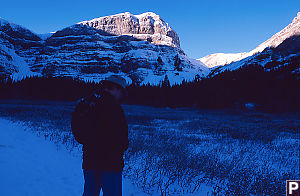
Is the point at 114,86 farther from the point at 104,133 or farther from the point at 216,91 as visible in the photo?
the point at 216,91

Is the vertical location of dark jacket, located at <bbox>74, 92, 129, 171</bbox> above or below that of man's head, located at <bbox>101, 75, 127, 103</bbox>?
below

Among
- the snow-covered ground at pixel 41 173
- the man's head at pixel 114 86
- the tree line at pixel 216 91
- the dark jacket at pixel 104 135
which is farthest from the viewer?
the tree line at pixel 216 91

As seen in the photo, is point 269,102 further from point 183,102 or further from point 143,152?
point 143,152

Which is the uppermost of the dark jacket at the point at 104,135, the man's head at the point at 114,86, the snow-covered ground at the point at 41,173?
the man's head at the point at 114,86

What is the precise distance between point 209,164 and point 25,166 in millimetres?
6092

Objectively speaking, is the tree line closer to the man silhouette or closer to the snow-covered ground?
the snow-covered ground

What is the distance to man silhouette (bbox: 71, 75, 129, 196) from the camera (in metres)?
2.74

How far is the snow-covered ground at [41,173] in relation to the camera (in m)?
4.53

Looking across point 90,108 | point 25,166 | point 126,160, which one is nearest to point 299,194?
point 90,108

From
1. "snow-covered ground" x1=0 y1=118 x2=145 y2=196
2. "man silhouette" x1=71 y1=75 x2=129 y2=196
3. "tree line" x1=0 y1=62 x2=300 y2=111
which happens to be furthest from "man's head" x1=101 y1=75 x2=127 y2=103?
"tree line" x1=0 y1=62 x2=300 y2=111

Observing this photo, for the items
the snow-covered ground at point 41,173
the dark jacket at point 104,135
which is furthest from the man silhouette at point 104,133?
the snow-covered ground at point 41,173

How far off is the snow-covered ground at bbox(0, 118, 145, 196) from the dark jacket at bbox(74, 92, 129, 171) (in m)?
2.48

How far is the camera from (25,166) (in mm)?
5914

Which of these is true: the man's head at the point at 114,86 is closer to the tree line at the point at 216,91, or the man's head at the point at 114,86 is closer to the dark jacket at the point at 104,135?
the dark jacket at the point at 104,135
